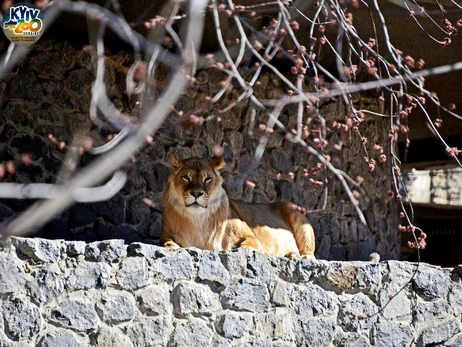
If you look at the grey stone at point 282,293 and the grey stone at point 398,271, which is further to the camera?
the grey stone at point 398,271

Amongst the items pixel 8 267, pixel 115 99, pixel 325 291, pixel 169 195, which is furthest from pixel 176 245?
pixel 115 99

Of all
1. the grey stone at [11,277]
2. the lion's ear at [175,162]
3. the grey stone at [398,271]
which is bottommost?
the grey stone at [11,277]

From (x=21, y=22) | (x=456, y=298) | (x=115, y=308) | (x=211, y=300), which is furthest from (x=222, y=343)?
(x=21, y=22)

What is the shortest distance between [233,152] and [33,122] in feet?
6.49

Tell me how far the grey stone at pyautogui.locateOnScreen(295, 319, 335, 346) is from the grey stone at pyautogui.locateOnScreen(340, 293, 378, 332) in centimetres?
13

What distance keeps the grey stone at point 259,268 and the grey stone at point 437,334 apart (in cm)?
129

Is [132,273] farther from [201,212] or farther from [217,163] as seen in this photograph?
[217,163]

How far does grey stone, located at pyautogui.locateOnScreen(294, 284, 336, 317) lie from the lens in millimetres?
6734

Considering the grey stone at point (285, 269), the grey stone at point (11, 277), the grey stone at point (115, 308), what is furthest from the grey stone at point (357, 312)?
the grey stone at point (11, 277)

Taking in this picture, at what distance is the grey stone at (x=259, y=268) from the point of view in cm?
656

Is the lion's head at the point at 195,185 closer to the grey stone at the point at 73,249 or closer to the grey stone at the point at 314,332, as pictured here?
the grey stone at the point at 314,332

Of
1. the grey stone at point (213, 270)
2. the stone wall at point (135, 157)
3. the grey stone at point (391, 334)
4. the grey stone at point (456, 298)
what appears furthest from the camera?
the stone wall at point (135, 157)

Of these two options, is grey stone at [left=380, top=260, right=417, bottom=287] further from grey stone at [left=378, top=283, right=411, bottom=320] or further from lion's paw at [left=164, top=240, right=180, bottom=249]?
lion's paw at [left=164, top=240, right=180, bottom=249]

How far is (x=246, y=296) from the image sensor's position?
6.53m
